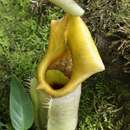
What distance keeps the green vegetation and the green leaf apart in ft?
0.31

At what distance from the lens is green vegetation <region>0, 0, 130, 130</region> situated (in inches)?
64.0

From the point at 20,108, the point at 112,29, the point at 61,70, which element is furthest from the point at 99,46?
the point at 20,108

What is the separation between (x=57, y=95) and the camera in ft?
4.89

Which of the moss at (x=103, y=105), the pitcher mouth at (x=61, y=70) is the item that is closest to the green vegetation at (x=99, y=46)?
the moss at (x=103, y=105)

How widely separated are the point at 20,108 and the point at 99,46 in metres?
0.31

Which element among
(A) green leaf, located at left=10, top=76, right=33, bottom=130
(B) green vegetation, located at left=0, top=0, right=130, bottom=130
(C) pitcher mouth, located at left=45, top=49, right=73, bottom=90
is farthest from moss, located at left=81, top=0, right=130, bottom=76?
(A) green leaf, located at left=10, top=76, right=33, bottom=130

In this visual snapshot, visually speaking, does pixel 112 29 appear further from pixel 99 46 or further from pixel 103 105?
pixel 103 105

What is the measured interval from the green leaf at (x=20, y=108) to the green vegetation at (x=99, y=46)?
94 mm

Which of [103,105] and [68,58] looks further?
[103,105]

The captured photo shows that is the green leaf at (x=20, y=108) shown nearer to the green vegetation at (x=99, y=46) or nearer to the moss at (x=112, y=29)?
the green vegetation at (x=99, y=46)

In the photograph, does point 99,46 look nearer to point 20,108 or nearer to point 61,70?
point 61,70

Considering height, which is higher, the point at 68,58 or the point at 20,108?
the point at 68,58

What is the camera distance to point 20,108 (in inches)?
59.9

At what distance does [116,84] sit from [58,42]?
26cm
